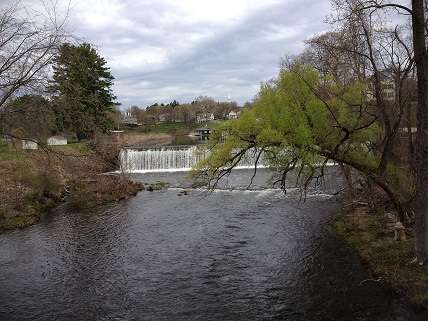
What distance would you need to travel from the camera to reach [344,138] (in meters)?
12.5

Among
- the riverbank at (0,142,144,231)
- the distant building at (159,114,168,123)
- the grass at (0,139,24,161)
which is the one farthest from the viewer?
the distant building at (159,114,168,123)

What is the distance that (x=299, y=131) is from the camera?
11883 millimetres

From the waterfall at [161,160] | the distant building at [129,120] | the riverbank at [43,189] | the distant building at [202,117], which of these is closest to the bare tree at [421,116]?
the riverbank at [43,189]

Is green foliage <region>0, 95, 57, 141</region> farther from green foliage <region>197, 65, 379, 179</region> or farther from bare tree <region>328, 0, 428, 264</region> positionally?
bare tree <region>328, 0, 428, 264</region>

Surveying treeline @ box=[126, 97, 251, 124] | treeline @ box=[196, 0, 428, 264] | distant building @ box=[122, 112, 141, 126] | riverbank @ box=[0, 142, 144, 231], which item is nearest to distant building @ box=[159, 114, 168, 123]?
treeline @ box=[126, 97, 251, 124]

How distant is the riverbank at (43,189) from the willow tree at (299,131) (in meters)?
10.5

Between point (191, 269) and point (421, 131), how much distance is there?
8047mm

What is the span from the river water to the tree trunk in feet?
5.99

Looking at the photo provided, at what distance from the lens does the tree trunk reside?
1100 cm

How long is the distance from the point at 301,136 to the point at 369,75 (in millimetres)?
7966

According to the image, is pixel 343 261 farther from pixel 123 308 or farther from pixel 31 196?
pixel 31 196

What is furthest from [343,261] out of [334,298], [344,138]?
[344,138]

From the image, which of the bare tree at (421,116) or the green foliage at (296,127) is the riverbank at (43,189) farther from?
the bare tree at (421,116)

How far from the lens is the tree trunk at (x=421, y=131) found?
1100 centimetres
